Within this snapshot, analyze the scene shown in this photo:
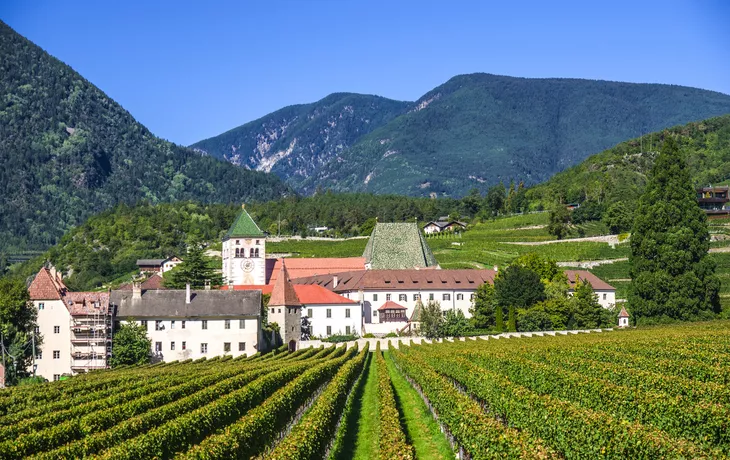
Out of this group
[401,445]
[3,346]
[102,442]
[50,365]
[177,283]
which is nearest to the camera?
[401,445]

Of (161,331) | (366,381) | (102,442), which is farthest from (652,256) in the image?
(102,442)

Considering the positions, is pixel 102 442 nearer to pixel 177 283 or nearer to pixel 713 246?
pixel 177 283

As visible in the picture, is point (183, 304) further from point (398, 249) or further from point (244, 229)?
point (398, 249)

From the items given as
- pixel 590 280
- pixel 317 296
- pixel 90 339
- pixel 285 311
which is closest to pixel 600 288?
pixel 590 280

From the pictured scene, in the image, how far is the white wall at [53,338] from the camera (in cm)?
7706

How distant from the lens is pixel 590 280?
107375mm

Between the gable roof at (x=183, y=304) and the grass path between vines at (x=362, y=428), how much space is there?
115ft

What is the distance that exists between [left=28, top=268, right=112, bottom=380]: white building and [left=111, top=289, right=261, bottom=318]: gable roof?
12.4 feet

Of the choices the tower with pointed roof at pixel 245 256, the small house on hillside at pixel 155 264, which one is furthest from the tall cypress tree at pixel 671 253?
the small house on hillside at pixel 155 264

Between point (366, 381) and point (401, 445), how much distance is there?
29878mm

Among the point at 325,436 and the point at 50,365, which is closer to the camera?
the point at 325,436

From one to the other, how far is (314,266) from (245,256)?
37.8ft

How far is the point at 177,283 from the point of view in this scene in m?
108

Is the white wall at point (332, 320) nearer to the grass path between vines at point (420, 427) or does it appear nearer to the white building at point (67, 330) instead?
the white building at point (67, 330)
